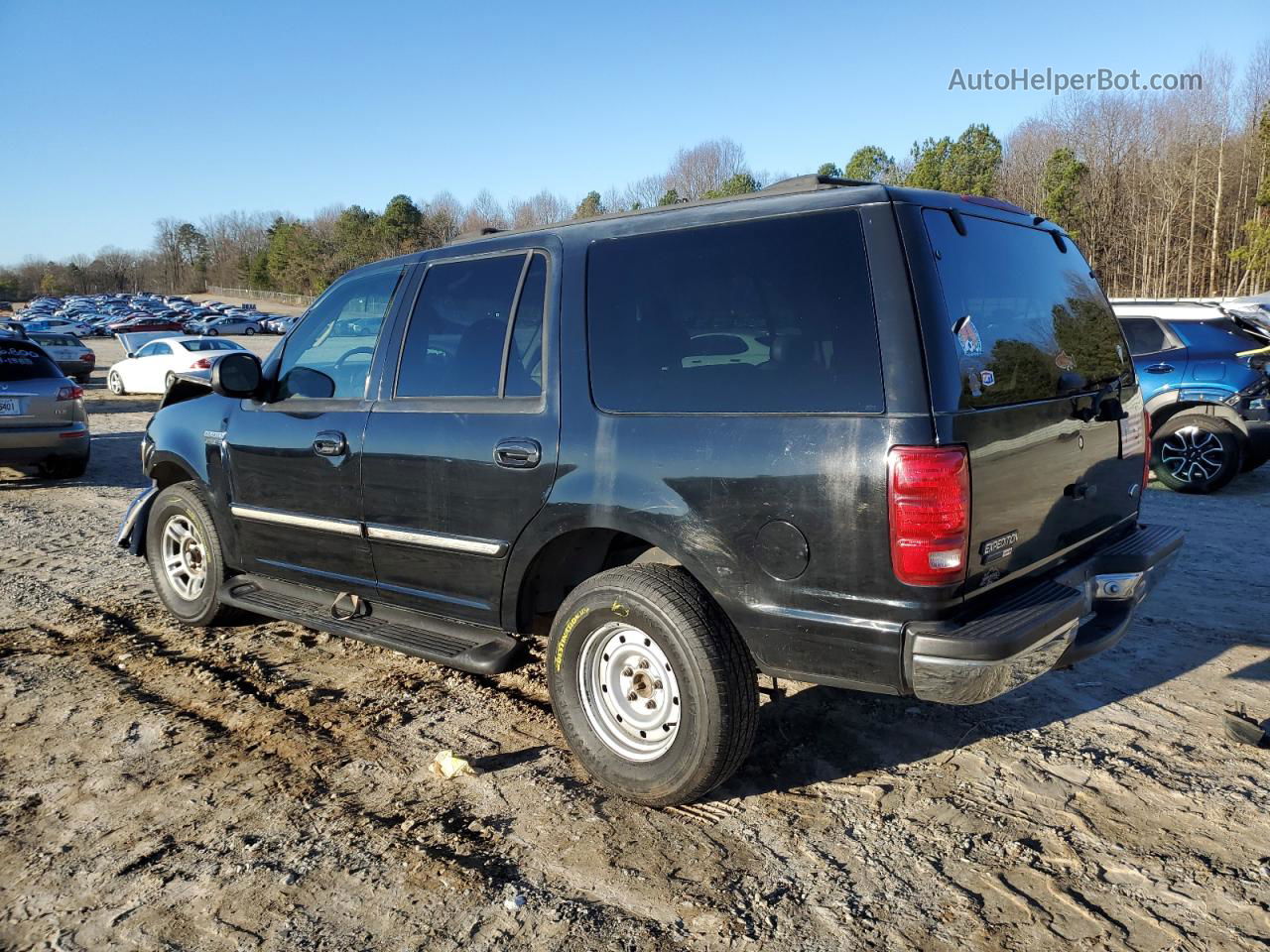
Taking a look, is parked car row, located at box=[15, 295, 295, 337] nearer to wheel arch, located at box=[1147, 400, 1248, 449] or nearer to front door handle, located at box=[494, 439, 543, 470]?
wheel arch, located at box=[1147, 400, 1248, 449]

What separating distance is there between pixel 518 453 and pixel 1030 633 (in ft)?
6.30

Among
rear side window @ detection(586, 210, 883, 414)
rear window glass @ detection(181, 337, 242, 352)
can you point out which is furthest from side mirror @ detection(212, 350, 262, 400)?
rear window glass @ detection(181, 337, 242, 352)

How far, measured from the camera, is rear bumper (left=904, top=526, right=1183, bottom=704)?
276 centimetres

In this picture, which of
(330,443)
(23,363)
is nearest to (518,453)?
(330,443)

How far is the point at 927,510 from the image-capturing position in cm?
272

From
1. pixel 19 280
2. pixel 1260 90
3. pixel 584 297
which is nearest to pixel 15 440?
pixel 584 297

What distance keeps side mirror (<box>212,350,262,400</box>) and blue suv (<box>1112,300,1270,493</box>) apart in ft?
27.2

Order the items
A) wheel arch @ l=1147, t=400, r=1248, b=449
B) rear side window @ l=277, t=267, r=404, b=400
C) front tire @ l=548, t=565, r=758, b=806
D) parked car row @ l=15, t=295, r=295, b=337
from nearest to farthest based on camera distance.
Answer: front tire @ l=548, t=565, r=758, b=806 → rear side window @ l=277, t=267, r=404, b=400 → wheel arch @ l=1147, t=400, r=1248, b=449 → parked car row @ l=15, t=295, r=295, b=337

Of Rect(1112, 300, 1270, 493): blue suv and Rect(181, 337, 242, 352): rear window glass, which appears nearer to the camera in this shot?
Rect(1112, 300, 1270, 493): blue suv

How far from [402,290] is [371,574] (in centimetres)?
132

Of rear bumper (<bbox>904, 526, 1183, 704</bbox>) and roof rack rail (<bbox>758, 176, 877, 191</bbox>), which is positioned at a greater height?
roof rack rail (<bbox>758, 176, 877, 191</bbox>)

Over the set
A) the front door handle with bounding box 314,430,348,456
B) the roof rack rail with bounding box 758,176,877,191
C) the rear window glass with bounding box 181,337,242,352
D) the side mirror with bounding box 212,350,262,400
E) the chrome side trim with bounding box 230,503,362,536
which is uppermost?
the roof rack rail with bounding box 758,176,877,191

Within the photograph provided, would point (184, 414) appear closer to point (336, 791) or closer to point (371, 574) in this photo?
point (371, 574)

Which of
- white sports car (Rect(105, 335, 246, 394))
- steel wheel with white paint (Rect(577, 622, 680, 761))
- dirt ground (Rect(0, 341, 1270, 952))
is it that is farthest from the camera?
white sports car (Rect(105, 335, 246, 394))
